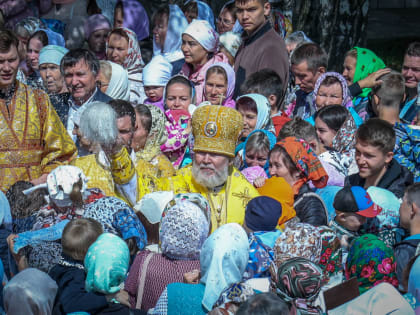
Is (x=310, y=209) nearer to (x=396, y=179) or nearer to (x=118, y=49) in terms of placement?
(x=396, y=179)

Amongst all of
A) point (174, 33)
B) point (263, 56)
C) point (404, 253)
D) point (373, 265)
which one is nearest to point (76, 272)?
point (373, 265)

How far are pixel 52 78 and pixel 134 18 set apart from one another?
260cm

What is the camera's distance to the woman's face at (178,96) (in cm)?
661

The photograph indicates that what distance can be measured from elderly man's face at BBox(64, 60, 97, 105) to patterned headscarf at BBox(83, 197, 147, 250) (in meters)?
1.94

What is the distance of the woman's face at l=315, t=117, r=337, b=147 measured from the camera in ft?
20.0

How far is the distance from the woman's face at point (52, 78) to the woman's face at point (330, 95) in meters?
2.75

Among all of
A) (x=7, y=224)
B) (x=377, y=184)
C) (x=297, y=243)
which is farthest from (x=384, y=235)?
(x=7, y=224)

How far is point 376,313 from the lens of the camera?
318cm

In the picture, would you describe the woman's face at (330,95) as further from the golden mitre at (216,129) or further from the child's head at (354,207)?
the child's head at (354,207)

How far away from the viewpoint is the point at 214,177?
4664mm

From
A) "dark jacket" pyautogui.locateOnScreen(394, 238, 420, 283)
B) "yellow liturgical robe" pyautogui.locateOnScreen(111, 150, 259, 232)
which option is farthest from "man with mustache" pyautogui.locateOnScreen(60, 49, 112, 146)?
"dark jacket" pyautogui.locateOnScreen(394, 238, 420, 283)

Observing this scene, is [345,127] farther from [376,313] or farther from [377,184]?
[376,313]

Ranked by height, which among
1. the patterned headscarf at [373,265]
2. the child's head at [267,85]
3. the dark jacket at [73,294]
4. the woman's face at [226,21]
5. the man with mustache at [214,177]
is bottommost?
the dark jacket at [73,294]

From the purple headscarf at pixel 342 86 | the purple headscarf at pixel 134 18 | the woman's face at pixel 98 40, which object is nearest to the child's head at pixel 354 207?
the purple headscarf at pixel 342 86
